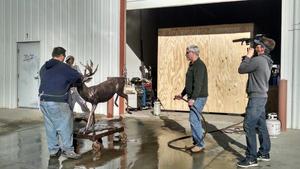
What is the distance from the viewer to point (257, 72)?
6055mm

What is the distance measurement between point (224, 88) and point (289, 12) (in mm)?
3255

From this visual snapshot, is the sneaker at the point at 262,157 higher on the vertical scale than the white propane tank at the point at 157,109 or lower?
lower

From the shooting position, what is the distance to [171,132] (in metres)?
9.45

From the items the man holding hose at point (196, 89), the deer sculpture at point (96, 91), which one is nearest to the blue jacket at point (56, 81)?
the deer sculpture at point (96, 91)

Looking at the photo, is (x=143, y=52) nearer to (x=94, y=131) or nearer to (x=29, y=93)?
(x=29, y=93)

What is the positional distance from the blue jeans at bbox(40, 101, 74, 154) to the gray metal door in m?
7.27

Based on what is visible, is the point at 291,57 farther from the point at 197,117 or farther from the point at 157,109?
the point at 157,109

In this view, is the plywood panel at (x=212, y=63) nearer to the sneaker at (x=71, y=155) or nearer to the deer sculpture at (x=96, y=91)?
the deer sculpture at (x=96, y=91)

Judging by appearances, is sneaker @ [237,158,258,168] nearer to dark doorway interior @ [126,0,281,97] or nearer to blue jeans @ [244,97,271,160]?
blue jeans @ [244,97,271,160]

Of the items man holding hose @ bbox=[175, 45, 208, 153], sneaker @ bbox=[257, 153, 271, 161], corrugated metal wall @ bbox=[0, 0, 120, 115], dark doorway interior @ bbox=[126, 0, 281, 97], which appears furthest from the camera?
dark doorway interior @ bbox=[126, 0, 281, 97]

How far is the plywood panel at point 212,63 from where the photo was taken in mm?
12148

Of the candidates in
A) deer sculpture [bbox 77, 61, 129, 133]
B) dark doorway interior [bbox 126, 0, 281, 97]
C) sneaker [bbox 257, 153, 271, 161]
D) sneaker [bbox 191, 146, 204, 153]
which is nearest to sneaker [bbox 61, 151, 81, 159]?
deer sculpture [bbox 77, 61, 129, 133]

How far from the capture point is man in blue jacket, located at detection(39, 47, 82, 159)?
21.8 ft

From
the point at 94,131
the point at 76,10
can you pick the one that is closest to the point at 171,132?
the point at 94,131
